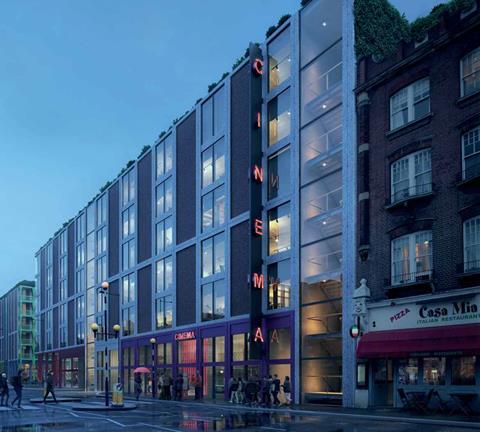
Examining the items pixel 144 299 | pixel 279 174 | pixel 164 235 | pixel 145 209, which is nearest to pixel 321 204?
pixel 279 174

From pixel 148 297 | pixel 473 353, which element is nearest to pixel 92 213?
pixel 148 297

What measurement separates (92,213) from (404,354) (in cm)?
5965

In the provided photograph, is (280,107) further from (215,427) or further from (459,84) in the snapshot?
(215,427)

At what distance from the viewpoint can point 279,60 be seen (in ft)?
145

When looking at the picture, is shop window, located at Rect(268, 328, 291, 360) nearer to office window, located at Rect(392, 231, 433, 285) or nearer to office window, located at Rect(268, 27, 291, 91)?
office window, located at Rect(392, 231, 433, 285)

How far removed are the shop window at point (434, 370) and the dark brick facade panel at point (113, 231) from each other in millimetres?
47304

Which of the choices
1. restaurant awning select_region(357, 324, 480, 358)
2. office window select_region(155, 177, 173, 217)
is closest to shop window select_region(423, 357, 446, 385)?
restaurant awning select_region(357, 324, 480, 358)

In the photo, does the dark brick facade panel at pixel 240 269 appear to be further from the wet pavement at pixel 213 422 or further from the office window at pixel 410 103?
the office window at pixel 410 103

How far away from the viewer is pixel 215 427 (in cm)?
2434

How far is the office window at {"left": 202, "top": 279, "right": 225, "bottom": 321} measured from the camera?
158 ft

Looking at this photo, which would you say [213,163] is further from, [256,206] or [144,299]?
[144,299]

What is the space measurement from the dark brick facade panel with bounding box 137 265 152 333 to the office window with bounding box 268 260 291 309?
22.0 meters

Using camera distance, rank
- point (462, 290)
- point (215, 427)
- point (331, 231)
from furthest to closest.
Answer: point (331, 231) < point (462, 290) < point (215, 427)

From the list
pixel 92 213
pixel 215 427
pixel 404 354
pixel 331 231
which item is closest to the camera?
pixel 215 427
